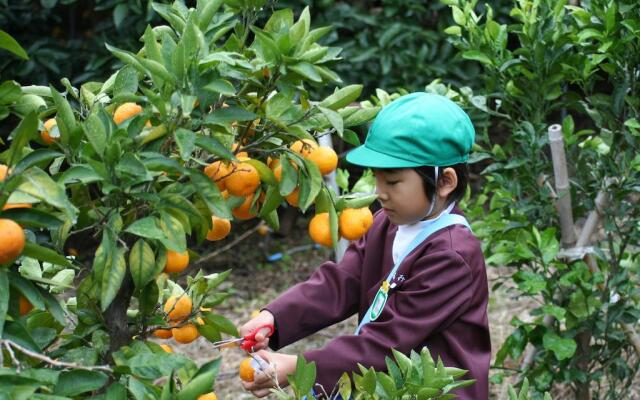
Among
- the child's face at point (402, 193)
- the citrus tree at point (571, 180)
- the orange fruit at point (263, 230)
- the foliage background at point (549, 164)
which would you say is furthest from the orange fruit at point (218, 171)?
the orange fruit at point (263, 230)

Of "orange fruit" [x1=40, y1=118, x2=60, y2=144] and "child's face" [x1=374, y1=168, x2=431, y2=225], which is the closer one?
"orange fruit" [x1=40, y1=118, x2=60, y2=144]

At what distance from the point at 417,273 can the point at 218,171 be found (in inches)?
26.5

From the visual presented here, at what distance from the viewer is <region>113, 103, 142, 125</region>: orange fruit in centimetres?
181

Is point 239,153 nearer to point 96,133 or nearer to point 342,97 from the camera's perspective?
point 342,97

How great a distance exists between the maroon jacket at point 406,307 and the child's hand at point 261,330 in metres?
0.03

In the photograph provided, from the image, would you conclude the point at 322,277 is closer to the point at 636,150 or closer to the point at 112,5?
the point at 636,150

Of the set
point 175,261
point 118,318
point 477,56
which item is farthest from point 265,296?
point 175,261

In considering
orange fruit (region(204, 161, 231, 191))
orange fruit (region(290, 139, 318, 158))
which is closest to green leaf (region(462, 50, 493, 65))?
orange fruit (region(290, 139, 318, 158))

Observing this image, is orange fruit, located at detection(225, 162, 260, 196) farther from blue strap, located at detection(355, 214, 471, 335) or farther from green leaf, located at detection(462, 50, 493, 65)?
green leaf, located at detection(462, 50, 493, 65)

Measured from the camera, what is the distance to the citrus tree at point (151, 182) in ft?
5.03

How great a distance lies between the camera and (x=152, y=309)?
1.96m

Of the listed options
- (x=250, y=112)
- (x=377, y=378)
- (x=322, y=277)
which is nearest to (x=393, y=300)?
(x=322, y=277)

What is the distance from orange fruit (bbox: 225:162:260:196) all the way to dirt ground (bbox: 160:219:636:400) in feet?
7.76

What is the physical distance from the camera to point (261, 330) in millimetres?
2426
